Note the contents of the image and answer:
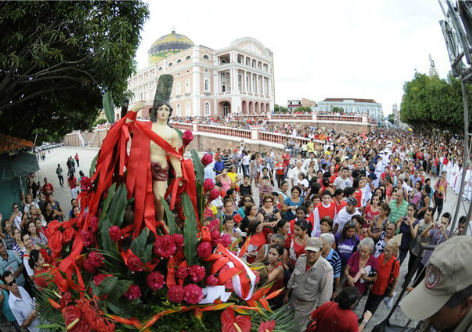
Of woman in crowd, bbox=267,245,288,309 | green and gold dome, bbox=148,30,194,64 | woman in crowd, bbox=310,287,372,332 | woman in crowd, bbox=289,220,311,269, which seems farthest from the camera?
green and gold dome, bbox=148,30,194,64

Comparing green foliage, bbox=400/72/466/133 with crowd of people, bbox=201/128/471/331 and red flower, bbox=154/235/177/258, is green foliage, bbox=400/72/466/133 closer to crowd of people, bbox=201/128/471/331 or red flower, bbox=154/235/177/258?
crowd of people, bbox=201/128/471/331

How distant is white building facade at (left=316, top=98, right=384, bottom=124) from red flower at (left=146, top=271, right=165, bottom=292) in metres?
96.6

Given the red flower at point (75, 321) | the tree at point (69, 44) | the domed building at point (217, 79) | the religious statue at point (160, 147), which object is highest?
the domed building at point (217, 79)

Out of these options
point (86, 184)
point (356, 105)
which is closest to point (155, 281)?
point (86, 184)

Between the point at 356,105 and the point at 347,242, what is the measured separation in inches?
4084

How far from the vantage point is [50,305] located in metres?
2.93

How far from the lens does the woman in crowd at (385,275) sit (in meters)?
3.76

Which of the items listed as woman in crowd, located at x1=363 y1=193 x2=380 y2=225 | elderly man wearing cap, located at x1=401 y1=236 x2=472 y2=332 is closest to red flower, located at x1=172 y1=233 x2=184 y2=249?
elderly man wearing cap, located at x1=401 y1=236 x2=472 y2=332

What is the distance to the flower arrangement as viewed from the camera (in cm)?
253

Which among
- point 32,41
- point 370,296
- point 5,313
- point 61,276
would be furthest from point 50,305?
point 32,41

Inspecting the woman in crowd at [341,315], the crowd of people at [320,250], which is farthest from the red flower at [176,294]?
the woman in crowd at [341,315]

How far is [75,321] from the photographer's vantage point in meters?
2.47

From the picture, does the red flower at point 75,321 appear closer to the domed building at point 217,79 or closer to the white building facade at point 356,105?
the domed building at point 217,79

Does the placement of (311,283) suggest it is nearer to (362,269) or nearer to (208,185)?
(362,269)
